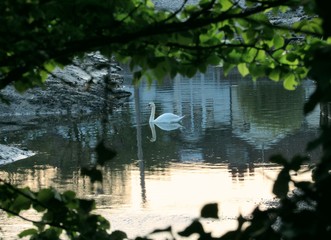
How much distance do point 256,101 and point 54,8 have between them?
68.1 feet

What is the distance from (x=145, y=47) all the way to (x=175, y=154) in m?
12.6

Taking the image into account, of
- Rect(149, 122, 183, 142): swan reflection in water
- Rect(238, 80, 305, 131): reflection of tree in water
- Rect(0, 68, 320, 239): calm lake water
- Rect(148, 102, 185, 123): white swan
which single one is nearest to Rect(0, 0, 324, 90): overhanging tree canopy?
Rect(0, 68, 320, 239): calm lake water

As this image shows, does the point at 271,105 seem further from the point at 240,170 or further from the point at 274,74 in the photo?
the point at 274,74

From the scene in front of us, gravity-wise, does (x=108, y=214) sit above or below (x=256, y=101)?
below

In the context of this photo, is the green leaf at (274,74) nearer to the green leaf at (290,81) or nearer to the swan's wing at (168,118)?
the green leaf at (290,81)

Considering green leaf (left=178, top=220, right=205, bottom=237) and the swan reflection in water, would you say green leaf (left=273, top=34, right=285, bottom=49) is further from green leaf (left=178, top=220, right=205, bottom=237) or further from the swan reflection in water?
the swan reflection in water

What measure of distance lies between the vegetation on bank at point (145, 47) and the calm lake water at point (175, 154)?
302cm

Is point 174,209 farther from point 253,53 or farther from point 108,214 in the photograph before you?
point 253,53

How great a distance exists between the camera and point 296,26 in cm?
221

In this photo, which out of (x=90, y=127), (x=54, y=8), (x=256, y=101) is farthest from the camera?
(x=256, y=101)

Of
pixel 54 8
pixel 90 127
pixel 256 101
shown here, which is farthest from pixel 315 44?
pixel 256 101

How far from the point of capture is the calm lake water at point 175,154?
10164 millimetres

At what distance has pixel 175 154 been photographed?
14.8 meters

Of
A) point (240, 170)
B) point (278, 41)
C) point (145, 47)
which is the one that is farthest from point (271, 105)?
point (145, 47)
